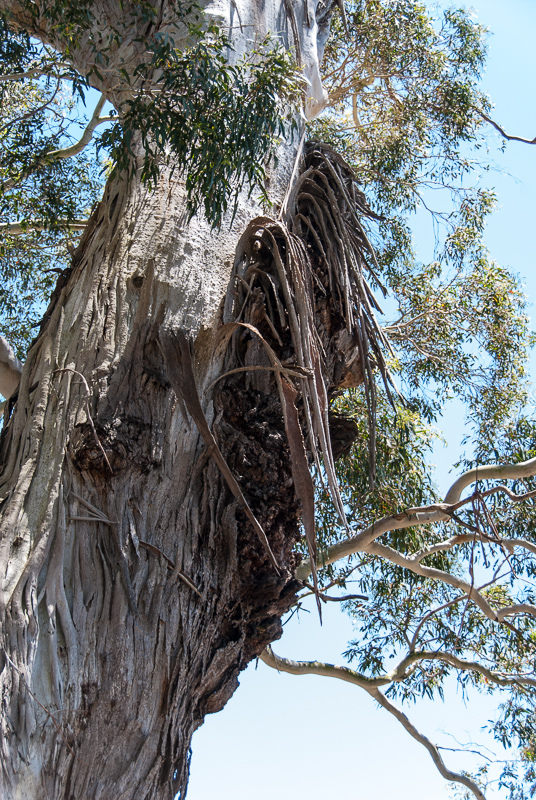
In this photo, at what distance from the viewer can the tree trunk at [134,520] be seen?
2.22 metres

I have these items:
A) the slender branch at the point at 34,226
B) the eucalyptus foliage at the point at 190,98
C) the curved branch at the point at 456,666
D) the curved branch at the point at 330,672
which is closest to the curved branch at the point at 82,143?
the slender branch at the point at 34,226

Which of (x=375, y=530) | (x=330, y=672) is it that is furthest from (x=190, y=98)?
(x=330, y=672)

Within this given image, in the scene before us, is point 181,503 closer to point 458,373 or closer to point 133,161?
point 133,161

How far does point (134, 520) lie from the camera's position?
2.57m

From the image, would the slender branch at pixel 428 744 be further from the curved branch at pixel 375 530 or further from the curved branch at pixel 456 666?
the curved branch at pixel 375 530

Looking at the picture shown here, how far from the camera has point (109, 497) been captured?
2.57 metres

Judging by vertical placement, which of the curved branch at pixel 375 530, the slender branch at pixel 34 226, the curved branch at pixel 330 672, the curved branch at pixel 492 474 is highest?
the slender branch at pixel 34 226

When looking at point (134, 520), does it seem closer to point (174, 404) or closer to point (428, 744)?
point (174, 404)

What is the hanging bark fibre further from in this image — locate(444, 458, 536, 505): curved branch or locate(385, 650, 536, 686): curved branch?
locate(385, 650, 536, 686): curved branch

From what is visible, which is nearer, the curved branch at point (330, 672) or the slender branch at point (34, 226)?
the slender branch at point (34, 226)

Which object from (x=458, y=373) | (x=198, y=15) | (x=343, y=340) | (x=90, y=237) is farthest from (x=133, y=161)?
(x=458, y=373)

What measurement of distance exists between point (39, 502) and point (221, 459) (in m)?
0.60

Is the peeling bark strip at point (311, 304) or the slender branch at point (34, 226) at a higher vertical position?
the slender branch at point (34, 226)

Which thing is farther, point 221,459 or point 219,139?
point 219,139
